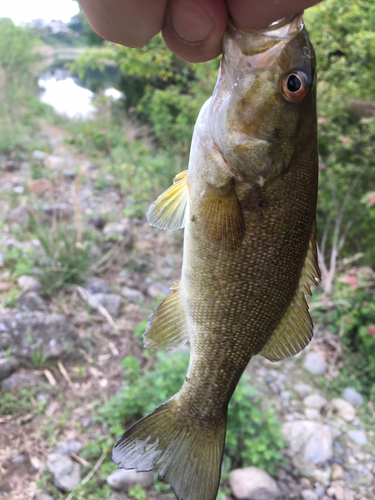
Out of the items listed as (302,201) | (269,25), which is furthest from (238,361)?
(269,25)

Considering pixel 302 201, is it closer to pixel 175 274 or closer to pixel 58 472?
pixel 58 472

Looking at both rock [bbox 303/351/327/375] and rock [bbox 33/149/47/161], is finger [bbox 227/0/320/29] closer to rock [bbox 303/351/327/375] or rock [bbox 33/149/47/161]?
rock [bbox 303/351/327/375]

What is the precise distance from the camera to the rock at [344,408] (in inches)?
129

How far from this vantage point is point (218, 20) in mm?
980

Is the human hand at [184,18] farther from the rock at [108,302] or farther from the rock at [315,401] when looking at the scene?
the rock at [315,401]

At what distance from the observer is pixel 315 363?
3773 millimetres

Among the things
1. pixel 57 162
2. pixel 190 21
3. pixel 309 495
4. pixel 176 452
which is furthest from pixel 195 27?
pixel 57 162

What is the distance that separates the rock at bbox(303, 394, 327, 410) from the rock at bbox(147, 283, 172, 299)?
1.86 meters

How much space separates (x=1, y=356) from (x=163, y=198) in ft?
7.21

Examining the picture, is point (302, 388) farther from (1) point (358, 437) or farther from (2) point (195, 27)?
(2) point (195, 27)

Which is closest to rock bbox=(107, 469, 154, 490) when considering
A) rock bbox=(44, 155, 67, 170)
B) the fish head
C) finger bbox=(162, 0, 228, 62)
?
the fish head

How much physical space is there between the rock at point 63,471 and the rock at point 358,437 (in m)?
2.50

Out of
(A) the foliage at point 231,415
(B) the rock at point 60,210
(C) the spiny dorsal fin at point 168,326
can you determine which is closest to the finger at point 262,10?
(C) the spiny dorsal fin at point 168,326

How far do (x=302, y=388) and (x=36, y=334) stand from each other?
273cm
